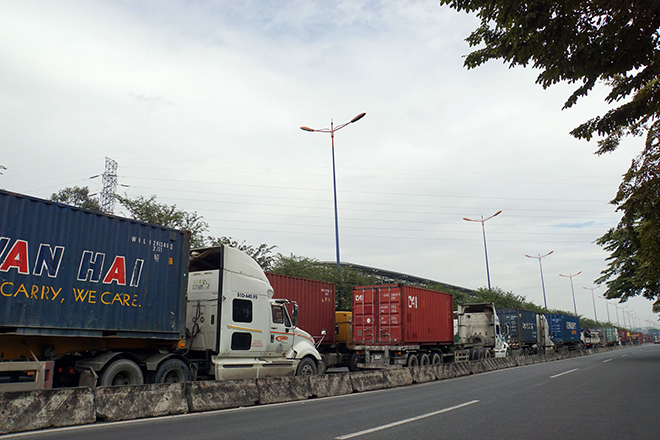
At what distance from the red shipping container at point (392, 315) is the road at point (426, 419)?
253 inches

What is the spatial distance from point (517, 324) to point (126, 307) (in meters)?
25.8

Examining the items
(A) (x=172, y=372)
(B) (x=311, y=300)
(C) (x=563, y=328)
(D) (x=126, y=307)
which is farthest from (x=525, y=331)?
(D) (x=126, y=307)

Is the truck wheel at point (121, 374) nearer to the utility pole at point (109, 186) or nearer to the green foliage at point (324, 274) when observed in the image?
the green foliage at point (324, 274)

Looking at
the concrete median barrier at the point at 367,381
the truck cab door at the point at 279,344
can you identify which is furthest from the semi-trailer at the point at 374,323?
the concrete median barrier at the point at 367,381

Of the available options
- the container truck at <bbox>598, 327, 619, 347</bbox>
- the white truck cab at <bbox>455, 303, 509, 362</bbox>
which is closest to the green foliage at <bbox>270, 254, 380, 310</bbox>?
the white truck cab at <bbox>455, 303, 509, 362</bbox>

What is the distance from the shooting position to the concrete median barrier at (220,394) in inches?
339

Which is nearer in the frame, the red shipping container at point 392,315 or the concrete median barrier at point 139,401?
the concrete median barrier at point 139,401

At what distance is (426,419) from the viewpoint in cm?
762

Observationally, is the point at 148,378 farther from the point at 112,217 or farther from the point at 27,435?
the point at 27,435

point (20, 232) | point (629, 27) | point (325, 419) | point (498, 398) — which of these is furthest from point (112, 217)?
point (629, 27)

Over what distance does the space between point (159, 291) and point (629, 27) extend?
32.5 feet

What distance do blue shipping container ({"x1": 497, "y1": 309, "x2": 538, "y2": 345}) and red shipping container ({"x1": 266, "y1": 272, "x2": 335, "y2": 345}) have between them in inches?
570

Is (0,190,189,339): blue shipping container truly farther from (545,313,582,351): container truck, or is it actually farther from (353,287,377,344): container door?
(545,313,582,351): container truck

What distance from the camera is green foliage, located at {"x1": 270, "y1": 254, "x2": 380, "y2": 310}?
1174 inches
